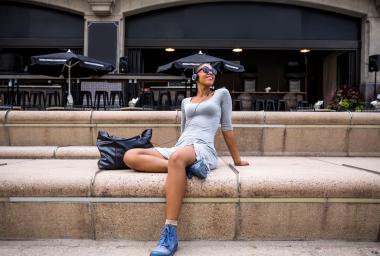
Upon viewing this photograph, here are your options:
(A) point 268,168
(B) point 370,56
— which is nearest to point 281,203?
(A) point 268,168

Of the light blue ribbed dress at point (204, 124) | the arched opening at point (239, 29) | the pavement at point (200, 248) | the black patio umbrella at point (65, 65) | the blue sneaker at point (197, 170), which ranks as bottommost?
the pavement at point (200, 248)

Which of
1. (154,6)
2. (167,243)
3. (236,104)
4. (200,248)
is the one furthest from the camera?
(154,6)

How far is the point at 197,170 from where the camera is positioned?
3.38 m

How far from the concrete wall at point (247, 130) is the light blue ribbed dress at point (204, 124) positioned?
62.5 inches

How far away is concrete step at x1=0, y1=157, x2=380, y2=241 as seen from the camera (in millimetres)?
3398

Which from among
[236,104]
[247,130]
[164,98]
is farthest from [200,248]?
[236,104]

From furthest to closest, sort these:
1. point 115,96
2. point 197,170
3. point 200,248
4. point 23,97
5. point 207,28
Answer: point 207,28 < point 115,96 < point 23,97 < point 197,170 < point 200,248

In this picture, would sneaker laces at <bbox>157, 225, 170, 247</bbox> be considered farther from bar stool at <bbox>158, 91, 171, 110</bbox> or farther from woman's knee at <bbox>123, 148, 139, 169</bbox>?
bar stool at <bbox>158, 91, 171, 110</bbox>

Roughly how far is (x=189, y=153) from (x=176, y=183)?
34 cm

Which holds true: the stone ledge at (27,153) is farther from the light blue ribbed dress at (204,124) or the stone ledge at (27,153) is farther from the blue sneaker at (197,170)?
the blue sneaker at (197,170)

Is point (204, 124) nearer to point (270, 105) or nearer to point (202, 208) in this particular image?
point (202, 208)

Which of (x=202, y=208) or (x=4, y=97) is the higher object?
(x=4, y=97)

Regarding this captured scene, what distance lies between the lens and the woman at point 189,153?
3171 mm

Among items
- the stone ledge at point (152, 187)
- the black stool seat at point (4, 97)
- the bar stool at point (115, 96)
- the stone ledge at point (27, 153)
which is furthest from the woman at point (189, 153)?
the black stool seat at point (4, 97)
